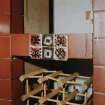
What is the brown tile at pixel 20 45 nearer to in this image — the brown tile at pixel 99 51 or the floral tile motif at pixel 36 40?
the floral tile motif at pixel 36 40

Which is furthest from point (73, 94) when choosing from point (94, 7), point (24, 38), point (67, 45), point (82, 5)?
point (82, 5)

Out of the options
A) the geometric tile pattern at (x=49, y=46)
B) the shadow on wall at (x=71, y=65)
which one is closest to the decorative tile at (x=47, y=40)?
the geometric tile pattern at (x=49, y=46)

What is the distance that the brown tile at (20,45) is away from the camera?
1.48 m

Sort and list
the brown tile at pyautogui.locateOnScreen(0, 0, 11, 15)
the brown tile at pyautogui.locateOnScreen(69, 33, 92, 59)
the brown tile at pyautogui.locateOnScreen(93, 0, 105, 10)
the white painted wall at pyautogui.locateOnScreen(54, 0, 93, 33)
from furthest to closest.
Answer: the white painted wall at pyautogui.locateOnScreen(54, 0, 93, 33)
the brown tile at pyautogui.locateOnScreen(0, 0, 11, 15)
the brown tile at pyautogui.locateOnScreen(69, 33, 92, 59)
the brown tile at pyautogui.locateOnScreen(93, 0, 105, 10)

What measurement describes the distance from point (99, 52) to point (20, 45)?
51 centimetres

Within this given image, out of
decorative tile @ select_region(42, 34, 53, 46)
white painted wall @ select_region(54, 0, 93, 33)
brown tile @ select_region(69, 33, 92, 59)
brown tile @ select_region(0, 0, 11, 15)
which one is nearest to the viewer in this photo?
brown tile @ select_region(69, 33, 92, 59)

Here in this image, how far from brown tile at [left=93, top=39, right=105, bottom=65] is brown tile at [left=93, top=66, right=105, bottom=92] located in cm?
3

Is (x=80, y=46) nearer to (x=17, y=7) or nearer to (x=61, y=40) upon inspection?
(x=61, y=40)

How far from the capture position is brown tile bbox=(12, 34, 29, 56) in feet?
4.87

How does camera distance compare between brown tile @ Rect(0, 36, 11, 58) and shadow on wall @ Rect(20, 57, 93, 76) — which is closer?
brown tile @ Rect(0, 36, 11, 58)

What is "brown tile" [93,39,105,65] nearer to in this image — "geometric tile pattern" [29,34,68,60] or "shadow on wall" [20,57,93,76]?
"geometric tile pattern" [29,34,68,60]

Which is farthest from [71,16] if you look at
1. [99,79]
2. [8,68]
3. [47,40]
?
[99,79]

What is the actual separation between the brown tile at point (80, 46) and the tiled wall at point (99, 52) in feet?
0.25

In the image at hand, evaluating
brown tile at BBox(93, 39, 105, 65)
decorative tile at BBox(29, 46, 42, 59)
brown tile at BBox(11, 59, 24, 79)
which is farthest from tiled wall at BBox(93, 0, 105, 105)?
brown tile at BBox(11, 59, 24, 79)
